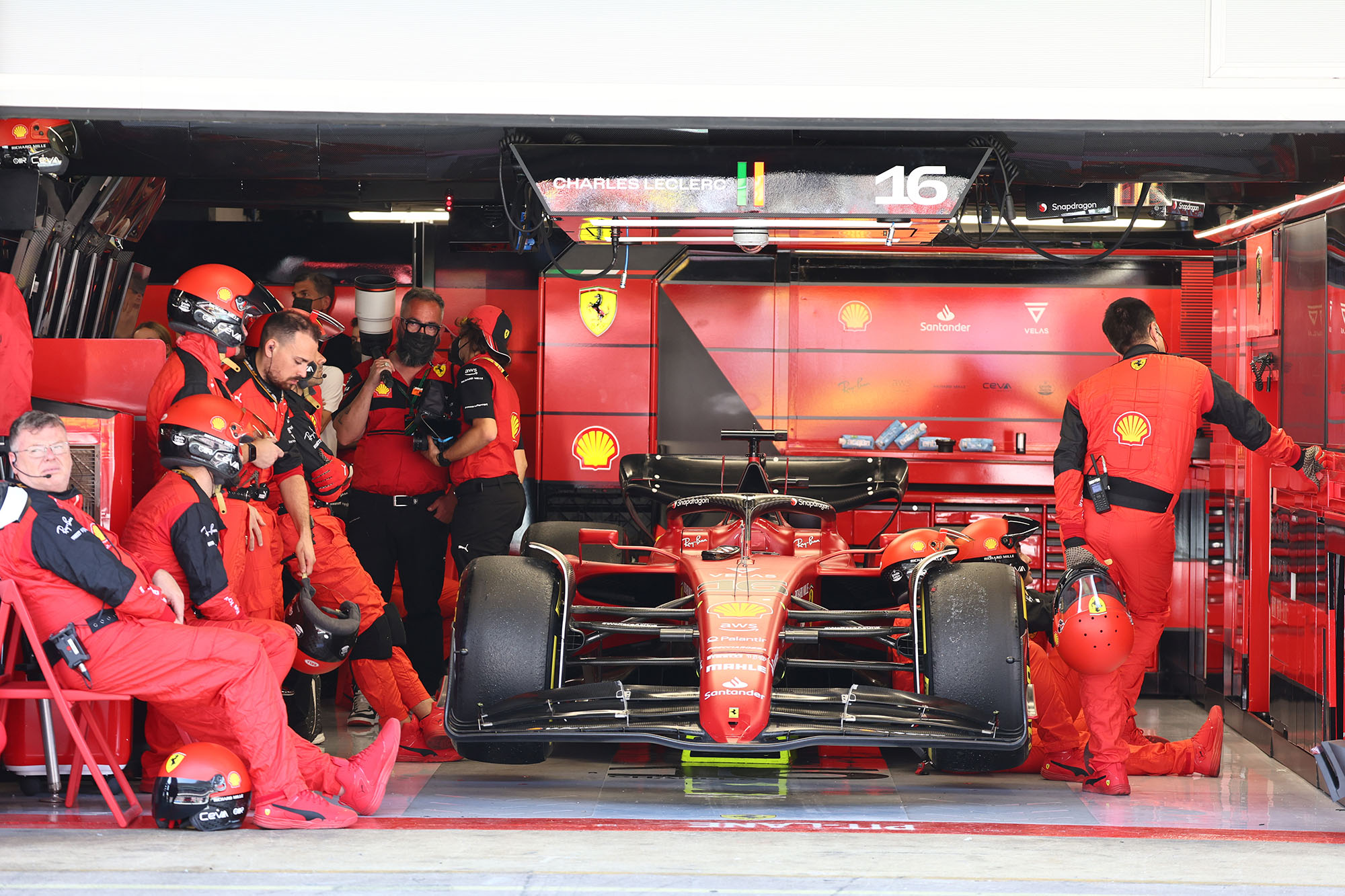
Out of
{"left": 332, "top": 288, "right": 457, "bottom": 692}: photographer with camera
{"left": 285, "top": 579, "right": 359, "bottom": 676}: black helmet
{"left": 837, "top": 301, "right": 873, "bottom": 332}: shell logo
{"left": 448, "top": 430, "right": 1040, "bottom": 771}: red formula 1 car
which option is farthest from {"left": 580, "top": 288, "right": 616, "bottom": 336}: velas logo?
{"left": 285, "top": 579, "right": 359, "bottom": 676}: black helmet

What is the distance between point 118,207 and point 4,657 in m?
2.52

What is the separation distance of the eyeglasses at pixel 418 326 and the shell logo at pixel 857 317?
282 centimetres

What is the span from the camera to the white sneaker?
6.25m

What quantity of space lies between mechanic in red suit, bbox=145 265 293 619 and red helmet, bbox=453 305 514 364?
1.72 m

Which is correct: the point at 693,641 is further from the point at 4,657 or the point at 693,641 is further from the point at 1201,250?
the point at 1201,250

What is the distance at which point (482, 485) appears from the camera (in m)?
6.36

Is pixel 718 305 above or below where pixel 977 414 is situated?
above

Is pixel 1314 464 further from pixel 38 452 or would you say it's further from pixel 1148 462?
pixel 38 452

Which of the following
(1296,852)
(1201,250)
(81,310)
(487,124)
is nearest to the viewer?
(1296,852)

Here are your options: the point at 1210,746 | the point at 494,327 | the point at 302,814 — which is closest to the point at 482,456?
the point at 494,327

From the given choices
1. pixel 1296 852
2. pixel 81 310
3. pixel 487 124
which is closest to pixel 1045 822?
pixel 1296 852

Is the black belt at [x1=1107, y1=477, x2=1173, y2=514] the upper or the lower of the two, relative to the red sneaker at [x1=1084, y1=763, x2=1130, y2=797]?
upper

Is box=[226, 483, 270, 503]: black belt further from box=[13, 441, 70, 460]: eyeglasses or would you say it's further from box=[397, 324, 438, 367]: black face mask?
box=[397, 324, 438, 367]: black face mask

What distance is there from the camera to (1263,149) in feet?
15.8
